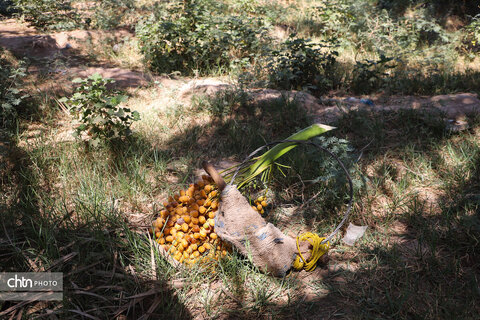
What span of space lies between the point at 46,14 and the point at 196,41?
4.22 meters

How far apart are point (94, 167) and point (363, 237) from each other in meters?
2.23

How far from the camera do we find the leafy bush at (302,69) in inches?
184

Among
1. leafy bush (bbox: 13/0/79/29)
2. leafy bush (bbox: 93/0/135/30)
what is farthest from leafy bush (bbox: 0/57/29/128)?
leafy bush (bbox: 93/0/135/30)

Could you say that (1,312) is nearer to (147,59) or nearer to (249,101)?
(249,101)

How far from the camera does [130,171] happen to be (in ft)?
9.20

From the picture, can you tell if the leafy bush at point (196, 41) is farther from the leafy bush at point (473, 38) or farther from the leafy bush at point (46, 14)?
the leafy bush at point (473, 38)

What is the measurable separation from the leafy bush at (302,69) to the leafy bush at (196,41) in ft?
2.08

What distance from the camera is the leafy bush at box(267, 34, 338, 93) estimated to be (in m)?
4.66

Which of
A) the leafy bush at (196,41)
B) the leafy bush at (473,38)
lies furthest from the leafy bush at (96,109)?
the leafy bush at (473,38)

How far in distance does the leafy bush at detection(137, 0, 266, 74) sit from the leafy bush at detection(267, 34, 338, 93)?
635 millimetres

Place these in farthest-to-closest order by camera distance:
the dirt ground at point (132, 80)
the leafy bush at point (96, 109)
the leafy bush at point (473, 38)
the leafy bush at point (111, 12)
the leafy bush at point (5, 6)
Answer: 1. the leafy bush at point (5, 6)
2. the leafy bush at point (111, 12)
3. the leafy bush at point (473, 38)
4. the dirt ground at point (132, 80)
5. the leafy bush at point (96, 109)

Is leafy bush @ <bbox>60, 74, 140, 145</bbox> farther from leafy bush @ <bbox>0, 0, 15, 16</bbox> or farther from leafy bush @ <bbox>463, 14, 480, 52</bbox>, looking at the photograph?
leafy bush @ <bbox>0, 0, 15, 16</bbox>

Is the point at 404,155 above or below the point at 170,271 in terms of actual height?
above

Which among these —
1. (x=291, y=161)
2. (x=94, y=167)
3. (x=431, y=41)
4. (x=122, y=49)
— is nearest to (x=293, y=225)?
(x=291, y=161)
